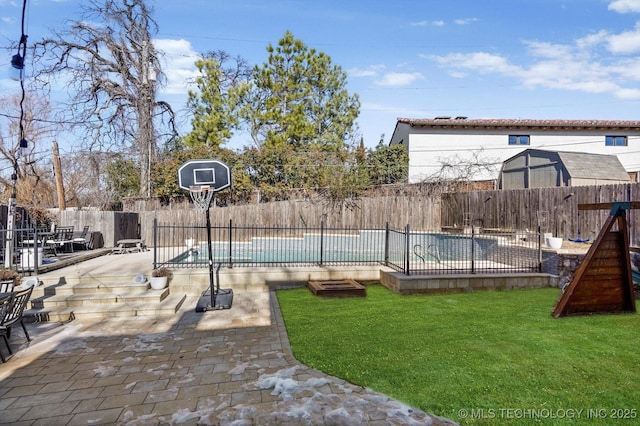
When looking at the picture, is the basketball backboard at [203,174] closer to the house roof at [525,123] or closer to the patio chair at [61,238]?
the patio chair at [61,238]

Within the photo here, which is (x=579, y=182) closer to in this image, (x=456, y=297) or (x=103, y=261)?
(x=456, y=297)

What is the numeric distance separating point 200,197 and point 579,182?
573 inches

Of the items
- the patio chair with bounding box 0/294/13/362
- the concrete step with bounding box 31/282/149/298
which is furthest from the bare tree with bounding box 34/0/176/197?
the patio chair with bounding box 0/294/13/362

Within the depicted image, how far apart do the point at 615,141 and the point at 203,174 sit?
24407mm

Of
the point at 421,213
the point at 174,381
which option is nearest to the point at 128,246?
the point at 174,381

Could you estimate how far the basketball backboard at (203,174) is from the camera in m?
6.31

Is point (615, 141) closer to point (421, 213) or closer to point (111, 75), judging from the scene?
point (421, 213)

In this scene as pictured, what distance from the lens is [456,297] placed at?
6.55m

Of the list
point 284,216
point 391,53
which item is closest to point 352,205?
point 284,216

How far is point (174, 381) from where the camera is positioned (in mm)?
3348

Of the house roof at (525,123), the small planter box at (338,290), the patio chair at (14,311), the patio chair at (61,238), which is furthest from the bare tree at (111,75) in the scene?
the house roof at (525,123)

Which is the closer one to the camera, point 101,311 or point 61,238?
point 101,311

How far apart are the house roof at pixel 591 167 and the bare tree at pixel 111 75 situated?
1849 cm

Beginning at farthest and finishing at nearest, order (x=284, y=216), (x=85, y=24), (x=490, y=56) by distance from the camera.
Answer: (x=490, y=56), (x=85, y=24), (x=284, y=216)
